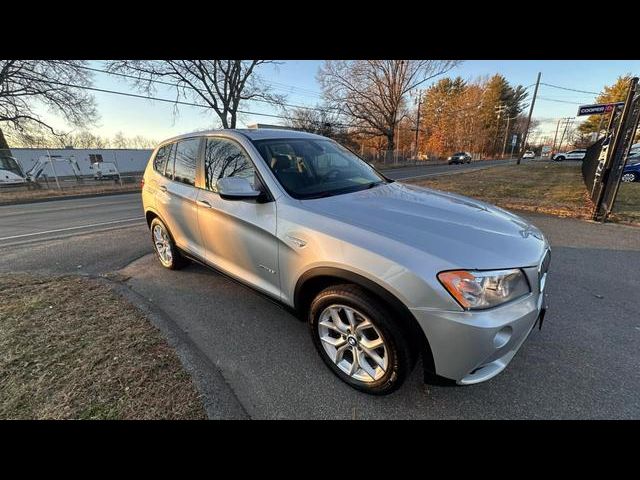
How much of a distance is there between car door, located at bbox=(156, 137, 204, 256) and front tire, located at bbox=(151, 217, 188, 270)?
0.19 metres

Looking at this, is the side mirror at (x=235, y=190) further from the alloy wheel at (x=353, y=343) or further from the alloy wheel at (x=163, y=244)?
the alloy wheel at (x=163, y=244)

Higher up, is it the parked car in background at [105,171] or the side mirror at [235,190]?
the side mirror at [235,190]

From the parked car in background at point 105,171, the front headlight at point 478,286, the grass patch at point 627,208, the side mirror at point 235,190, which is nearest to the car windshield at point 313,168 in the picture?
the side mirror at point 235,190

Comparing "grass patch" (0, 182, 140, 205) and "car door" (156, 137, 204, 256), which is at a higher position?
"car door" (156, 137, 204, 256)

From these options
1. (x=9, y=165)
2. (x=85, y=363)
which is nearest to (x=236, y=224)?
(x=85, y=363)

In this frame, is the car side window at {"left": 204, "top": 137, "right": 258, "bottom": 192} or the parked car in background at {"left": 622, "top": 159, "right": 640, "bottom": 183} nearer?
the car side window at {"left": 204, "top": 137, "right": 258, "bottom": 192}

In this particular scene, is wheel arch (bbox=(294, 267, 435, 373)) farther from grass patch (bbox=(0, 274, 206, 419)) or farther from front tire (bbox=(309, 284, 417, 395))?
grass patch (bbox=(0, 274, 206, 419))

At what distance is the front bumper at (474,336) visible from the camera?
1.56 m

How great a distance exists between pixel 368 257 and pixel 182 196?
2.46m

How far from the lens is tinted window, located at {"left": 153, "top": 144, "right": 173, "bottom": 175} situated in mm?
3755

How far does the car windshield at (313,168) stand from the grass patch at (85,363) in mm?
1675

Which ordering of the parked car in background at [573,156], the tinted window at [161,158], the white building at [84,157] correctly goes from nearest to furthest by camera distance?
1. the tinted window at [161,158]
2. the white building at [84,157]
3. the parked car in background at [573,156]

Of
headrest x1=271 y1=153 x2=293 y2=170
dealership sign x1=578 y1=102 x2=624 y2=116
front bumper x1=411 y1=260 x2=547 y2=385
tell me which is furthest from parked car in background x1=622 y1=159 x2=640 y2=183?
headrest x1=271 y1=153 x2=293 y2=170
